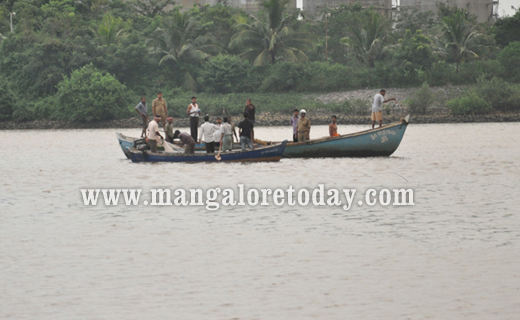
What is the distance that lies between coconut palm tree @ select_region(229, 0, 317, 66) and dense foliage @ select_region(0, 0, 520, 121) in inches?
3.7

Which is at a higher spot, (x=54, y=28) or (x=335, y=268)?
(x=54, y=28)

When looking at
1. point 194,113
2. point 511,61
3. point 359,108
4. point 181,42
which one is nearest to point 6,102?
point 181,42

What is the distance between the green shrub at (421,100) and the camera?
198 ft

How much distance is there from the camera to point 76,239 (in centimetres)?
1203

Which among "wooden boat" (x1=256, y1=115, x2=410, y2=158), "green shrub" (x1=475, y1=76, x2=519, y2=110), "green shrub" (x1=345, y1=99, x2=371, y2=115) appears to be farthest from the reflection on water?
"green shrub" (x1=475, y1=76, x2=519, y2=110)

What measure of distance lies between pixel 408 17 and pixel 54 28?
3220 cm

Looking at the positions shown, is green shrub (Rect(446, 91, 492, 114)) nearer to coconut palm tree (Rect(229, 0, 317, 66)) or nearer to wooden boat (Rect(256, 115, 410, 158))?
coconut palm tree (Rect(229, 0, 317, 66))

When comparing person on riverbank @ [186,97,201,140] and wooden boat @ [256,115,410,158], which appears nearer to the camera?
wooden boat @ [256,115,410,158]

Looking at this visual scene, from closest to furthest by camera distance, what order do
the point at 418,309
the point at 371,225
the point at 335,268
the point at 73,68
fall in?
the point at 418,309 < the point at 335,268 < the point at 371,225 < the point at 73,68

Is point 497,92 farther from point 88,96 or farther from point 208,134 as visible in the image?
point 208,134

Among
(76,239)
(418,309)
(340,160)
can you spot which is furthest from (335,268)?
(340,160)

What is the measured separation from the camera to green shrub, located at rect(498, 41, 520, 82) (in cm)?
6322

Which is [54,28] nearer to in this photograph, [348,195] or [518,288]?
[348,195]

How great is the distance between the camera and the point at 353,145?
2453 centimetres
